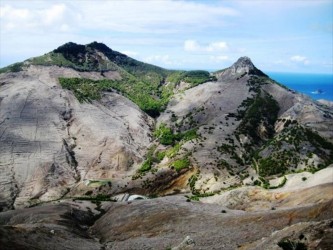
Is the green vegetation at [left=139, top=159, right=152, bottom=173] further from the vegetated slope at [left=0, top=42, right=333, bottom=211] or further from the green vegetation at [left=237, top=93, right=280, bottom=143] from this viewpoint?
the green vegetation at [left=237, top=93, right=280, bottom=143]

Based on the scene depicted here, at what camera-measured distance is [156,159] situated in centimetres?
11031

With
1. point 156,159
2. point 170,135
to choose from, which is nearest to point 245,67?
point 170,135

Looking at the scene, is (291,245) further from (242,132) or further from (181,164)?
(242,132)

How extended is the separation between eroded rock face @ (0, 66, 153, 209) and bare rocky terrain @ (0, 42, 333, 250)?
15.1 inches

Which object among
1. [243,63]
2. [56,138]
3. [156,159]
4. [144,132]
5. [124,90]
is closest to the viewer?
[156,159]

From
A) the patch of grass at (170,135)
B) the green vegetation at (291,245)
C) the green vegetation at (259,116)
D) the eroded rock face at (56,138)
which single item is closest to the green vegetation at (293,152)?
the green vegetation at (259,116)

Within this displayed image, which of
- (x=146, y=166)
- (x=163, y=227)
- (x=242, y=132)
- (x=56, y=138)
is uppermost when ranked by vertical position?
(x=242, y=132)

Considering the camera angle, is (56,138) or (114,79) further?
(114,79)

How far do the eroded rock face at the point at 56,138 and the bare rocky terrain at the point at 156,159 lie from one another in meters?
0.38

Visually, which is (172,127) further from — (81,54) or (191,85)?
(81,54)

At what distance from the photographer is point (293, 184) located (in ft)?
241

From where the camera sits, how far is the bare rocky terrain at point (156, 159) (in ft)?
156

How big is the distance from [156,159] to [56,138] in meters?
27.6

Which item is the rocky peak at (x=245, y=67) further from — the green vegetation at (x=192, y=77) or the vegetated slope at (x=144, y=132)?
the green vegetation at (x=192, y=77)
